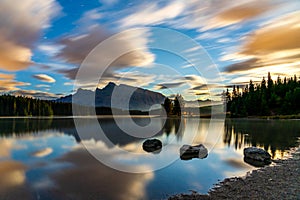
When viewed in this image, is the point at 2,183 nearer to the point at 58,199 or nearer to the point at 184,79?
the point at 58,199

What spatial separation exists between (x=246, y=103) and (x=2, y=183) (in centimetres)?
11885

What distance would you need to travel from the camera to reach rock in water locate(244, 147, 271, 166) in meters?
21.9

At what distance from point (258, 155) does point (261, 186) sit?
959 cm

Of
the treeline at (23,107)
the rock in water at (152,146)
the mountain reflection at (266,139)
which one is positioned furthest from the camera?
the treeline at (23,107)

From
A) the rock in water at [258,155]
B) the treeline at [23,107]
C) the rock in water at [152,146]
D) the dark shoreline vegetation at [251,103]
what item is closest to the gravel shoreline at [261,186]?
A: the rock in water at [258,155]

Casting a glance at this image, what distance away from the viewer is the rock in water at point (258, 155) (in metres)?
21.9

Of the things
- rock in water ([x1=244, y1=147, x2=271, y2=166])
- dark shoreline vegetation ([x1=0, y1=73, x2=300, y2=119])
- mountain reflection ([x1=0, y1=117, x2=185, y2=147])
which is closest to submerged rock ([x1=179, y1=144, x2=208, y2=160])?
rock in water ([x1=244, y1=147, x2=271, y2=166])

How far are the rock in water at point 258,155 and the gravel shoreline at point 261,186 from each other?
348cm

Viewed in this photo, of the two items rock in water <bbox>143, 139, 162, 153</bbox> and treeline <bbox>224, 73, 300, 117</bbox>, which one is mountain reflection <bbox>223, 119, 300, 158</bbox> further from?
treeline <bbox>224, 73, 300, 117</bbox>

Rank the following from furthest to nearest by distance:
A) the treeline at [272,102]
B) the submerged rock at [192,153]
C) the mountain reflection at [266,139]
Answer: the treeline at [272,102] < the mountain reflection at [266,139] < the submerged rock at [192,153]

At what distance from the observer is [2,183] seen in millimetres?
15773

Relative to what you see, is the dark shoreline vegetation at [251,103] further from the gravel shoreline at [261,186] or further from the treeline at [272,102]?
the gravel shoreline at [261,186]

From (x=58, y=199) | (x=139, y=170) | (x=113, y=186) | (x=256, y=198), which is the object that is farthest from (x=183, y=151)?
(x=58, y=199)

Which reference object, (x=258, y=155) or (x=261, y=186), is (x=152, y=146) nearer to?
(x=258, y=155)
